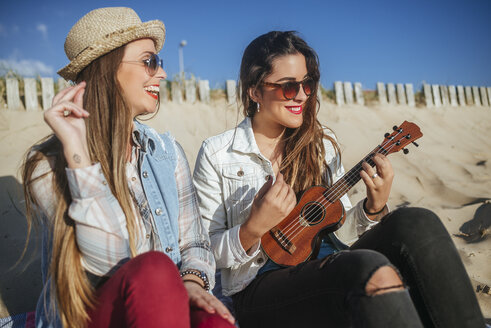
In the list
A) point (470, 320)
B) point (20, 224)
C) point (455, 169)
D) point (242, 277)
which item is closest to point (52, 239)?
point (242, 277)

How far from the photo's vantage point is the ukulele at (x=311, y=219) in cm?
242

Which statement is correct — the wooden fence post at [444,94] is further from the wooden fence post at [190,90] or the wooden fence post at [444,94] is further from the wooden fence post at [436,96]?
the wooden fence post at [190,90]

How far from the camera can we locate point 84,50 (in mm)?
1981

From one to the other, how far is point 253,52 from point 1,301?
9.15 feet

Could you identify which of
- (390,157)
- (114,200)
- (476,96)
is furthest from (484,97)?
(114,200)

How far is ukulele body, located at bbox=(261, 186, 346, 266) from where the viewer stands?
2.41 metres

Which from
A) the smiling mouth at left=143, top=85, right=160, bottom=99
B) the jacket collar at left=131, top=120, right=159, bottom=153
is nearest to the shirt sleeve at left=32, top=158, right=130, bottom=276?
the jacket collar at left=131, top=120, right=159, bottom=153

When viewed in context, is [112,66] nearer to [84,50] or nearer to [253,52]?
[84,50]

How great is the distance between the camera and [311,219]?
100 inches

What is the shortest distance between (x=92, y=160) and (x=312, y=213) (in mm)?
1451

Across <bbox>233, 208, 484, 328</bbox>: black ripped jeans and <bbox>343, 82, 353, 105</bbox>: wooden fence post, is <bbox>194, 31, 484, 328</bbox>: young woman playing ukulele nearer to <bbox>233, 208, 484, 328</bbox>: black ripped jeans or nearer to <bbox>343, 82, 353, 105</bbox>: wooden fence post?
<bbox>233, 208, 484, 328</bbox>: black ripped jeans

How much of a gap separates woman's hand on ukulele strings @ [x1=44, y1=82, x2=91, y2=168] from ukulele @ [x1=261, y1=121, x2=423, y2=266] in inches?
50.1

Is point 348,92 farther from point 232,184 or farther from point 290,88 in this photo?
point 232,184

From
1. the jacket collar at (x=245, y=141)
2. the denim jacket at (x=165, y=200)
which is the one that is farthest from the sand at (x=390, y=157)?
the denim jacket at (x=165, y=200)
